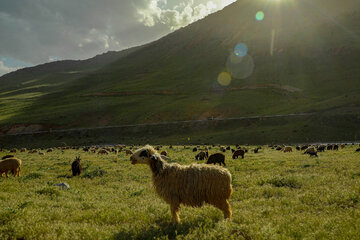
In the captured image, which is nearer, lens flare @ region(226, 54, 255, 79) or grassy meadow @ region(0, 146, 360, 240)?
grassy meadow @ region(0, 146, 360, 240)

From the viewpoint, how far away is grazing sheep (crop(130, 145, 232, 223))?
714 cm

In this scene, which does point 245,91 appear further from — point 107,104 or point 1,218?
point 1,218

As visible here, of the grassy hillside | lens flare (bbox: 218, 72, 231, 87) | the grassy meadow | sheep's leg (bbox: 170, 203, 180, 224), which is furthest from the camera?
lens flare (bbox: 218, 72, 231, 87)

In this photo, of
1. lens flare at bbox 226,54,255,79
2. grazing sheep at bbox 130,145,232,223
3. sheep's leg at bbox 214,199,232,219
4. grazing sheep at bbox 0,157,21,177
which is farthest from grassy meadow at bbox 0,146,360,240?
lens flare at bbox 226,54,255,79

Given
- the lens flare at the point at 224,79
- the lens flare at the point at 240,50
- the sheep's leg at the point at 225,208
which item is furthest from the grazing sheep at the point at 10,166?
the lens flare at the point at 240,50

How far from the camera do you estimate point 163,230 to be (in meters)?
6.66

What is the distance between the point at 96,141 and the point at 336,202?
77.6 metres

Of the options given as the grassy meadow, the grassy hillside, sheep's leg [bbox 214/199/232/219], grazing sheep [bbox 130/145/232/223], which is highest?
the grassy hillside

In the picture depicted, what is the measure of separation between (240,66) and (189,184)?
6105 inches

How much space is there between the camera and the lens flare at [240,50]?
166 meters

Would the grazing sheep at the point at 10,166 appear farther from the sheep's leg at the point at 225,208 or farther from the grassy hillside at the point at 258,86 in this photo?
the grassy hillside at the point at 258,86

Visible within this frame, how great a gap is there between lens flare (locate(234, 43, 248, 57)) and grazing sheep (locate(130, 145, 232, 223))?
16996 centimetres

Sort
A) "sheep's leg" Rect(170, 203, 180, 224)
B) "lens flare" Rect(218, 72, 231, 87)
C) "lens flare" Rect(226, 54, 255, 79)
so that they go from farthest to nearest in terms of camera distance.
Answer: "lens flare" Rect(226, 54, 255, 79) < "lens flare" Rect(218, 72, 231, 87) < "sheep's leg" Rect(170, 203, 180, 224)

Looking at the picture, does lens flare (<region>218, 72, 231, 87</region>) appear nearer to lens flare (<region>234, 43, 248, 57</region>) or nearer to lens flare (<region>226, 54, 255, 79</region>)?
lens flare (<region>226, 54, 255, 79</region>)
